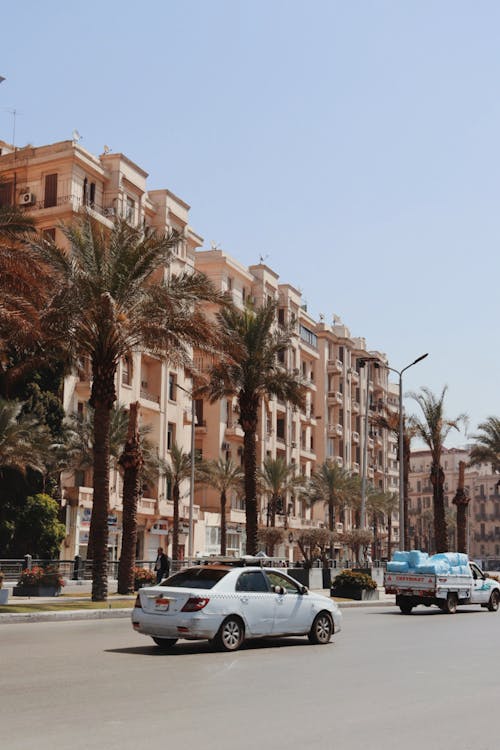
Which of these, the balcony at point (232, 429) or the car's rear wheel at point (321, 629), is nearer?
the car's rear wheel at point (321, 629)

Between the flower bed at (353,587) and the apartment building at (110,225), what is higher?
the apartment building at (110,225)

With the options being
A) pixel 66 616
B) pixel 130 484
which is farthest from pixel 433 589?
pixel 130 484

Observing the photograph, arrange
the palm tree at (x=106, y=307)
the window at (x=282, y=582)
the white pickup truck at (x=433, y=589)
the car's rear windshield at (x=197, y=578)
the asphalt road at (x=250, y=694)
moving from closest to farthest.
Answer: the asphalt road at (x=250, y=694) → the car's rear windshield at (x=197, y=578) → the window at (x=282, y=582) → the palm tree at (x=106, y=307) → the white pickup truck at (x=433, y=589)

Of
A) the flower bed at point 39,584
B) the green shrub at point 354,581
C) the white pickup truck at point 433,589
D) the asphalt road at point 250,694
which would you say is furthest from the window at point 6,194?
the asphalt road at point 250,694

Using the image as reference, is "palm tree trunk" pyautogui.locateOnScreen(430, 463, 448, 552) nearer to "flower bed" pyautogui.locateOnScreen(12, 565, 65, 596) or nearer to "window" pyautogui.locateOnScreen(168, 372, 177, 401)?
"window" pyautogui.locateOnScreen(168, 372, 177, 401)

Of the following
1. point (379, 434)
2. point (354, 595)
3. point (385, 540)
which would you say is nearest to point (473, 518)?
point (385, 540)

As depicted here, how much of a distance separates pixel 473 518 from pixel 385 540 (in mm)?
41752

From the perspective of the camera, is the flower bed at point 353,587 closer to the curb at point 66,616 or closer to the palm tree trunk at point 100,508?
the palm tree trunk at point 100,508

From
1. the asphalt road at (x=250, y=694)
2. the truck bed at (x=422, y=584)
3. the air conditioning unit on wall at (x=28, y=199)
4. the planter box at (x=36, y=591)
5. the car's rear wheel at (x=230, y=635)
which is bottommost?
the asphalt road at (x=250, y=694)

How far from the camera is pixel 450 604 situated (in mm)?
27672

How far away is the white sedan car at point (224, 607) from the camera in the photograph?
1464 cm

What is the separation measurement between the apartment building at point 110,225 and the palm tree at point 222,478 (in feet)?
7.17

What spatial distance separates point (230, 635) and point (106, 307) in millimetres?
13080

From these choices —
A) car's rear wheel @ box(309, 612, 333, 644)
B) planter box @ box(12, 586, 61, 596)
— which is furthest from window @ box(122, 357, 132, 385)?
car's rear wheel @ box(309, 612, 333, 644)
